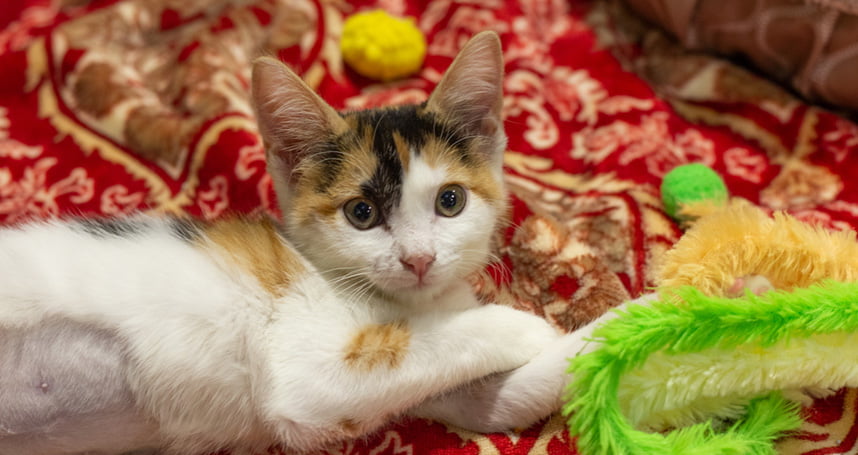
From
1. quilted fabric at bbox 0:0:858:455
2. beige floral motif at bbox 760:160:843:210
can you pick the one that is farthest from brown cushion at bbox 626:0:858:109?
beige floral motif at bbox 760:160:843:210

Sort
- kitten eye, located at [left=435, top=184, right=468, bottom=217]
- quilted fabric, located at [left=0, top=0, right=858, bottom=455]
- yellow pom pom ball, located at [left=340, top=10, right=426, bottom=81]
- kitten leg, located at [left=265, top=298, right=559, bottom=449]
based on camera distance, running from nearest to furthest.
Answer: kitten leg, located at [left=265, top=298, right=559, bottom=449] < kitten eye, located at [left=435, top=184, right=468, bottom=217] < quilted fabric, located at [left=0, top=0, right=858, bottom=455] < yellow pom pom ball, located at [left=340, top=10, right=426, bottom=81]

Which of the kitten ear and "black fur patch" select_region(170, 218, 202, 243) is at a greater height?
the kitten ear

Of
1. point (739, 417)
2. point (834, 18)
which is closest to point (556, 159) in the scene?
point (834, 18)

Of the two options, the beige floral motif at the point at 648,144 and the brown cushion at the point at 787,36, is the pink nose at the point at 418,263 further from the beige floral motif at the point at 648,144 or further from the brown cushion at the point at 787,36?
the brown cushion at the point at 787,36

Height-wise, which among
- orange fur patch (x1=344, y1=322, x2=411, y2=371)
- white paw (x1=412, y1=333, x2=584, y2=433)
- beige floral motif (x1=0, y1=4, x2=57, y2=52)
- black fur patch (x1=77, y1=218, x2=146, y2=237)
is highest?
beige floral motif (x1=0, y1=4, x2=57, y2=52)

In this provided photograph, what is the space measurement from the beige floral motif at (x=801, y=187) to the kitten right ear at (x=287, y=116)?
43.7 inches

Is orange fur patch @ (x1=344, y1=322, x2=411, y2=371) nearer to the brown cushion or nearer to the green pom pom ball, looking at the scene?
the green pom pom ball

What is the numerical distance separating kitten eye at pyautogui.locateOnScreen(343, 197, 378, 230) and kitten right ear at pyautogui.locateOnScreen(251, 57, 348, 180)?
153mm

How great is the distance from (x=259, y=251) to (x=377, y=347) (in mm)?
300

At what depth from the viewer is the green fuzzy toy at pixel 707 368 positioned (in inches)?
36.8

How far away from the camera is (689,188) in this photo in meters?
1.48

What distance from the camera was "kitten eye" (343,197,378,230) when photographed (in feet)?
3.84

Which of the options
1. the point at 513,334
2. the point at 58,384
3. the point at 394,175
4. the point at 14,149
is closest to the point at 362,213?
the point at 394,175

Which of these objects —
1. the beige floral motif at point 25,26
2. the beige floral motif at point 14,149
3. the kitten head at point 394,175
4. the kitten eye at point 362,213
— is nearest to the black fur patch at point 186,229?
the kitten head at point 394,175
